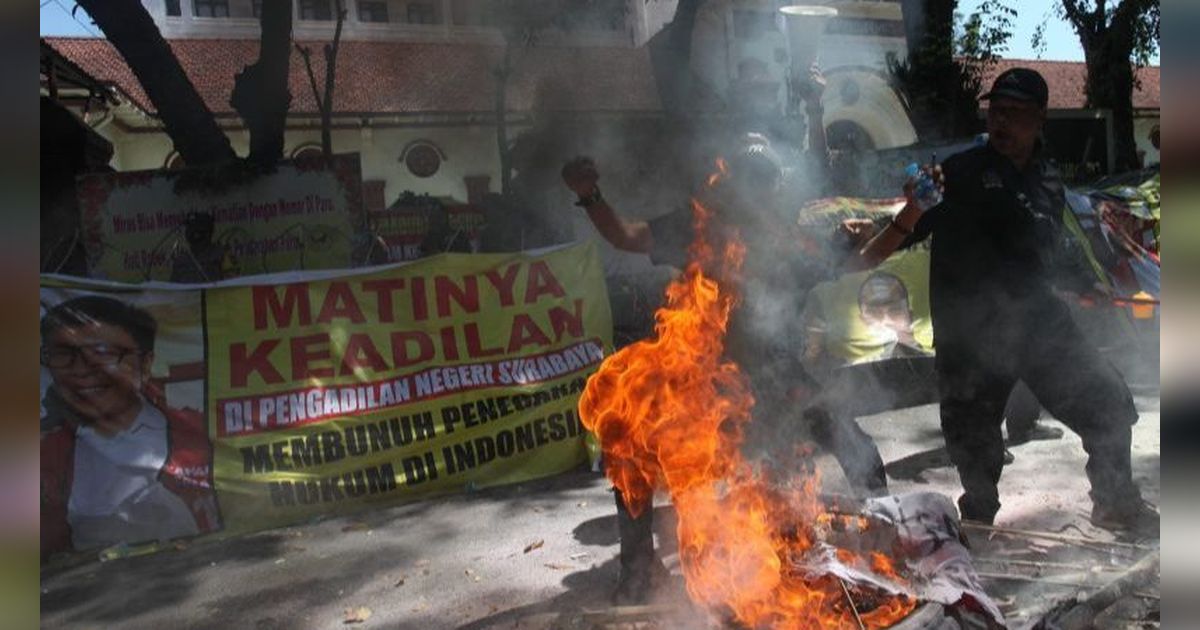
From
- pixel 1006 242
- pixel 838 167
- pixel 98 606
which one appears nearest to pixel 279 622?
pixel 98 606

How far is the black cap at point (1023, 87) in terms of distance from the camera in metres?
3.59

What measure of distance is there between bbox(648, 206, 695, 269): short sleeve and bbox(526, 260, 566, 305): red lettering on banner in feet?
8.91

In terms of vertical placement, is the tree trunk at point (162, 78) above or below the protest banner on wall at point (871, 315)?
above

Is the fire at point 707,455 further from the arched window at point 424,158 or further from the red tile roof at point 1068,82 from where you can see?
the red tile roof at point 1068,82

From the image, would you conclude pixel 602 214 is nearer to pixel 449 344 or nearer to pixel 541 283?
pixel 449 344

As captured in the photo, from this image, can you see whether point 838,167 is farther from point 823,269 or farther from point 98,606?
point 98,606

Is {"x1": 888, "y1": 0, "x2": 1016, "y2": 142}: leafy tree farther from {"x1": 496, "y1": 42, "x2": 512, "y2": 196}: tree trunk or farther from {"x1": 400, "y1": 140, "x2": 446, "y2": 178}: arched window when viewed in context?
{"x1": 400, "y1": 140, "x2": 446, "y2": 178}: arched window

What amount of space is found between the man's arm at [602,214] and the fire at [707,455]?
220 millimetres

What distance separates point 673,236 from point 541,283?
2.82 m

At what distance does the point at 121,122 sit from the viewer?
55.7 ft

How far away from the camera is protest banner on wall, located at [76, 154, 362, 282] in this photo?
27.5ft

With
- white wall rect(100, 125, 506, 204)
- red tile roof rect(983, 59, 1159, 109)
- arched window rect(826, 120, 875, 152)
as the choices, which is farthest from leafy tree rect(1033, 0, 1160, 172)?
white wall rect(100, 125, 506, 204)

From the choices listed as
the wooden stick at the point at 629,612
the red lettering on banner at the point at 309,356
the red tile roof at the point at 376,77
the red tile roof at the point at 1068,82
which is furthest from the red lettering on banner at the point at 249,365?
the red tile roof at the point at 1068,82

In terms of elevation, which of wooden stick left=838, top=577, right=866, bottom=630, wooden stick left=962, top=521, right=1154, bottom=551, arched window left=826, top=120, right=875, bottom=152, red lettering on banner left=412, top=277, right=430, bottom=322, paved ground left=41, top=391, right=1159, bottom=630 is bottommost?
paved ground left=41, top=391, right=1159, bottom=630
